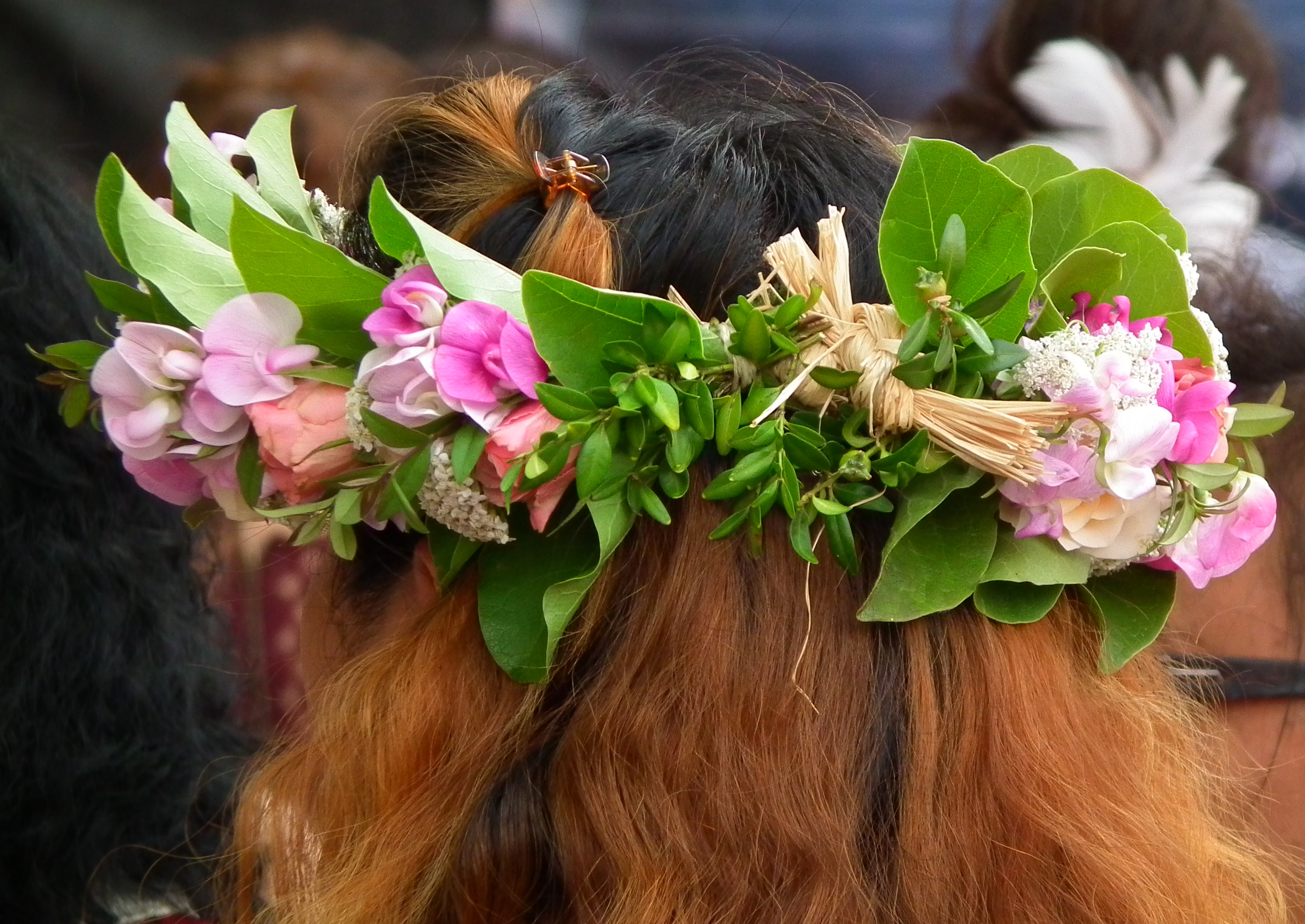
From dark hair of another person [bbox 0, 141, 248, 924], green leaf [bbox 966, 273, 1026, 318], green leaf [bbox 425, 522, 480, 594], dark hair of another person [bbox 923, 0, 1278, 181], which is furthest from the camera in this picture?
dark hair of another person [bbox 923, 0, 1278, 181]

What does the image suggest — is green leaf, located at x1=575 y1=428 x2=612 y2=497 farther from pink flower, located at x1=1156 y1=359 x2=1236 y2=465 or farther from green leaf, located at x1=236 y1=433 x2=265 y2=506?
pink flower, located at x1=1156 y1=359 x2=1236 y2=465

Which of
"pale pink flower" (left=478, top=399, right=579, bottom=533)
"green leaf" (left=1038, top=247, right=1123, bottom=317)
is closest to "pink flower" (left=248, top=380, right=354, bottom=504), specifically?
"pale pink flower" (left=478, top=399, right=579, bottom=533)

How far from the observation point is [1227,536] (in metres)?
0.76

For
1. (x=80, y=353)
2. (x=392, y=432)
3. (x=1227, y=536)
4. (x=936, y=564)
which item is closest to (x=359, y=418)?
(x=392, y=432)

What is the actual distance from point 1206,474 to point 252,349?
2.06 ft

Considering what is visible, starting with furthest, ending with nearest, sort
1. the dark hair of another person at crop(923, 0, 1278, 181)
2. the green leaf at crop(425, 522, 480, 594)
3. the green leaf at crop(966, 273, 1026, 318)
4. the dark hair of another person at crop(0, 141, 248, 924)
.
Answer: the dark hair of another person at crop(923, 0, 1278, 181)
the dark hair of another person at crop(0, 141, 248, 924)
the green leaf at crop(425, 522, 480, 594)
the green leaf at crop(966, 273, 1026, 318)

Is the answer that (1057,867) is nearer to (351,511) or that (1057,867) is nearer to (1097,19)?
(351,511)

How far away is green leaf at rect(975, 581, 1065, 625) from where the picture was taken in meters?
0.73

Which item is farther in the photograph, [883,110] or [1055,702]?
[883,110]

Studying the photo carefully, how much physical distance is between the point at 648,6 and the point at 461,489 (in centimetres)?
197

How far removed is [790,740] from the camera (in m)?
0.72

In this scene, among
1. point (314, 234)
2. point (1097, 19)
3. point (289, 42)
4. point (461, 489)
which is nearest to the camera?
point (461, 489)

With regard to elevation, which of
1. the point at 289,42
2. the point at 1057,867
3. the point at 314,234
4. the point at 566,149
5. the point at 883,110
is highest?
the point at 566,149

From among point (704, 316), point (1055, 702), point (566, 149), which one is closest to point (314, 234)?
point (566, 149)
